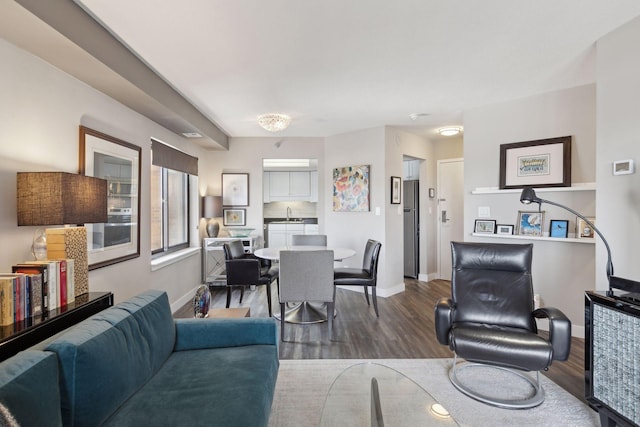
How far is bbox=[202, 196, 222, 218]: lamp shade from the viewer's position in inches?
193

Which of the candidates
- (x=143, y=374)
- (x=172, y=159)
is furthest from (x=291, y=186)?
(x=143, y=374)

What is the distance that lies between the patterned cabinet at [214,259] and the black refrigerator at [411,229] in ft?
9.23

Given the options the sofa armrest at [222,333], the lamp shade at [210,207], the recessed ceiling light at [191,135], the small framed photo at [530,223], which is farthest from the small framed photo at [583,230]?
the lamp shade at [210,207]

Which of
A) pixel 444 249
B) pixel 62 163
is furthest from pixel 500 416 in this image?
pixel 444 249

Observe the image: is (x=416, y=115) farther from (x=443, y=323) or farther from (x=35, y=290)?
(x=35, y=290)

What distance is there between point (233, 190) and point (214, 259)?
123 centimetres

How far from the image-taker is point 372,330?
3.22 metres

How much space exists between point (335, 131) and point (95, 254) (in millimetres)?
3613

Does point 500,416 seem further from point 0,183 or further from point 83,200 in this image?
point 0,183

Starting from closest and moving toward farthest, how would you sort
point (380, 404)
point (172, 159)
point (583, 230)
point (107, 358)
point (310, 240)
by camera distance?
point (107, 358), point (380, 404), point (583, 230), point (172, 159), point (310, 240)

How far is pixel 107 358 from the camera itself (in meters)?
1.30

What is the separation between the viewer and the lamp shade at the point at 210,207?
Result: 4898 mm

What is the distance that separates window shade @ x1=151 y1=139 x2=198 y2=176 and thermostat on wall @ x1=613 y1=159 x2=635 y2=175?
4270 millimetres

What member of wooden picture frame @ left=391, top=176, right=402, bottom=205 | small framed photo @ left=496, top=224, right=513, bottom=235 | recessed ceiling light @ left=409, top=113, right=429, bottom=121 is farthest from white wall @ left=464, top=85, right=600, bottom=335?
wooden picture frame @ left=391, top=176, right=402, bottom=205
